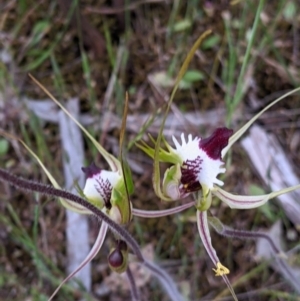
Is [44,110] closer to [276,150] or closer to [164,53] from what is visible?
[164,53]

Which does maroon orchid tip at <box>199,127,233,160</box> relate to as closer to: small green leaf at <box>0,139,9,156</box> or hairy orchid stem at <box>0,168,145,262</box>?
hairy orchid stem at <box>0,168,145,262</box>

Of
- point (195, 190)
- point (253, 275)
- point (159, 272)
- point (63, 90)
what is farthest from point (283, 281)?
point (63, 90)

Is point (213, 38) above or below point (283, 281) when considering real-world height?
above

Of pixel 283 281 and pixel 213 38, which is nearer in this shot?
pixel 283 281

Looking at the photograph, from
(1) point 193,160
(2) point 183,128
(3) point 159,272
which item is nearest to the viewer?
(1) point 193,160

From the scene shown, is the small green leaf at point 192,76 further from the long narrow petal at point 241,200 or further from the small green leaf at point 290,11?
the long narrow petal at point 241,200

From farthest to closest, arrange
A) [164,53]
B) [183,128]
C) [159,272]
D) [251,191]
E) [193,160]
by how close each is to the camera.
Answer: [164,53]
[183,128]
[251,191]
[159,272]
[193,160]

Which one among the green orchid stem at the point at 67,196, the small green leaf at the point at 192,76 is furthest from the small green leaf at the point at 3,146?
the green orchid stem at the point at 67,196
